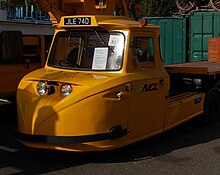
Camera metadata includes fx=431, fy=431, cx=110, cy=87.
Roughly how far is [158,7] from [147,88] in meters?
18.0

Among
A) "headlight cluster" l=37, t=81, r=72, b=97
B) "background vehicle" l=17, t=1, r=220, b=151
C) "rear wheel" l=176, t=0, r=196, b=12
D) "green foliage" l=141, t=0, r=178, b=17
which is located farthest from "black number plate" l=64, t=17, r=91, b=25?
"rear wheel" l=176, t=0, r=196, b=12

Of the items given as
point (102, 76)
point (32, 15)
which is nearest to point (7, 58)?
point (32, 15)

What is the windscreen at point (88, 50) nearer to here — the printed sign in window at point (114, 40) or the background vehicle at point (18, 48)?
the printed sign in window at point (114, 40)

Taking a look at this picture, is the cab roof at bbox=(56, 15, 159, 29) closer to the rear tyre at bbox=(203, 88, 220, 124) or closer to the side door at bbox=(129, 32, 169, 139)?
the side door at bbox=(129, 32, 169, 139)

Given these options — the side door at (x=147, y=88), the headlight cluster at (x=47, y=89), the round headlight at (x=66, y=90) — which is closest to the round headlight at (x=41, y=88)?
the headlight cluster at (x=47, y=89)

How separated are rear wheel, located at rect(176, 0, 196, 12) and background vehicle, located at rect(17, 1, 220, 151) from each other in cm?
1876

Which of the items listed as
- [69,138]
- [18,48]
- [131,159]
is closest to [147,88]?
[131,159]

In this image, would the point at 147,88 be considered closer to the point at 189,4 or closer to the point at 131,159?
the point at 131,159

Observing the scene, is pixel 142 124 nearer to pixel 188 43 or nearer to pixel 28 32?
pixel 28 32

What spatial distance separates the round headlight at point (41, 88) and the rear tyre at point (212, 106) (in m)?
3.46

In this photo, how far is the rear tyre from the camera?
8.19 meters

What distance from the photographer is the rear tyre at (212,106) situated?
8.19 m

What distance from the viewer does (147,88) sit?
20.7ft

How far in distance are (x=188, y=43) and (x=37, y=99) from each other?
944cm
